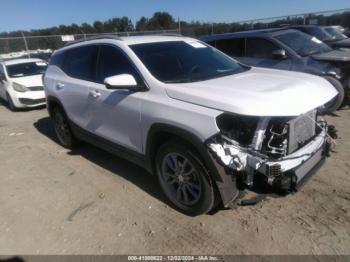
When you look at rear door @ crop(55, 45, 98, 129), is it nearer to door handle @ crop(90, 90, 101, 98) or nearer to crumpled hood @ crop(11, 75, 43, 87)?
door handle @ crop(90, 90, 101, 98)

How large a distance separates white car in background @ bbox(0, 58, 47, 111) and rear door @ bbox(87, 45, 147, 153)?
20.0ft

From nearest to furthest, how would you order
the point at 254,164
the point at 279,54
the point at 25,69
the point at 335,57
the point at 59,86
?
the point at 254,164, the point at 59,86, the point at 335,57, the point at 279,54, the point at 25,69

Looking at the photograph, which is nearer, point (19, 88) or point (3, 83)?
point (19, 88)

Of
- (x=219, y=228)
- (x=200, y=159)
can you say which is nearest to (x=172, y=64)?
(x=200, y=159)

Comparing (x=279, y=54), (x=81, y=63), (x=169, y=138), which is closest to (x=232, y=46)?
(x=279, y=54)

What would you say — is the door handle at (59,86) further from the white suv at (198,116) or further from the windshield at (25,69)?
the windshield at (25,69)

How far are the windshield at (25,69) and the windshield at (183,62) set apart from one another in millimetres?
7873

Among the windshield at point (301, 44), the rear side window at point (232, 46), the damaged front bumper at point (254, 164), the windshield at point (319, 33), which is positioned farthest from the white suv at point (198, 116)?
the windshield at point (319, 33)

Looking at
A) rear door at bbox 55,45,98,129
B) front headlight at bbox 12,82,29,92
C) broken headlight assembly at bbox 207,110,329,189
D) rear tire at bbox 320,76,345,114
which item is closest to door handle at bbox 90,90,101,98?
rear door at bbox 55,45,98,129

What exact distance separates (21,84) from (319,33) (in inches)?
398

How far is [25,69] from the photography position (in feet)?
35.8

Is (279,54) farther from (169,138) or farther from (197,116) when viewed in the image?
(197,116)

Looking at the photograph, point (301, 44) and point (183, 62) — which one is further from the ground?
point (183, 62)

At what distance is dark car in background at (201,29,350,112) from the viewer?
6637 millimetres
